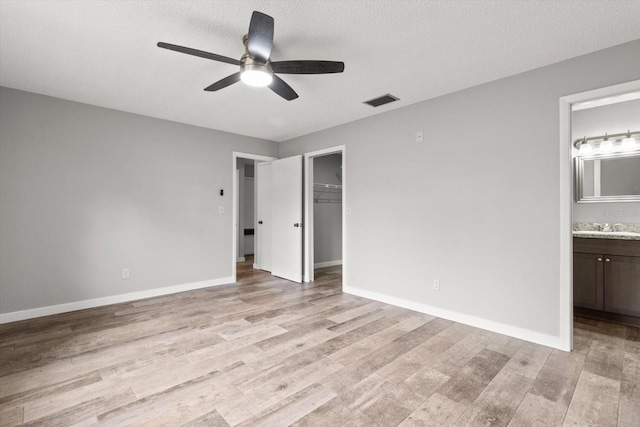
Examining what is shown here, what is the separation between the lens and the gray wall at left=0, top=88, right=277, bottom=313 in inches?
127

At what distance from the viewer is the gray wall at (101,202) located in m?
3.22

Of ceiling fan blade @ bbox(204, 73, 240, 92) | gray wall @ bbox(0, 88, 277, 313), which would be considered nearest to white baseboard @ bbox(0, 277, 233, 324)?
gray wall @ bbox(0, 88, 277, 313)

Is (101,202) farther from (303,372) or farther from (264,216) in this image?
(303,372)

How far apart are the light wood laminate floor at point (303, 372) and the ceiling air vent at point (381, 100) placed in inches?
100

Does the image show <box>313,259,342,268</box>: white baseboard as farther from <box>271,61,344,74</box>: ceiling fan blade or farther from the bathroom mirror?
<box>271,61,344,74</box>: ceiling fan blade

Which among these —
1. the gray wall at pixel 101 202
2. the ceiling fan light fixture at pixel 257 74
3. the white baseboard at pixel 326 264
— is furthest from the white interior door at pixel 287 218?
A: the ceiling fan light fixture at pixel 257 74

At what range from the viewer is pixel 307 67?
217 centimetres

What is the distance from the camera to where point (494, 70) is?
277 cm

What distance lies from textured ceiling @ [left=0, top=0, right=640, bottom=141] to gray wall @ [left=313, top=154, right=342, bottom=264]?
2.90 m

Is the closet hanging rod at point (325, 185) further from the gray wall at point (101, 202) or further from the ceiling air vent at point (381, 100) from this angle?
the ceiling air vent at point (381, 100)

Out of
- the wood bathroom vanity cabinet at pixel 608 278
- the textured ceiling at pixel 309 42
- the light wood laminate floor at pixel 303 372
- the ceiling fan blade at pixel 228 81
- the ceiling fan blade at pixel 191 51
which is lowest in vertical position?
the light wood laminate floor at pixel 303 372

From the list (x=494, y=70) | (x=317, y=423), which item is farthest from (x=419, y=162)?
(x=317, y=423)

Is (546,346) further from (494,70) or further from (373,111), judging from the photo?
(373,111)

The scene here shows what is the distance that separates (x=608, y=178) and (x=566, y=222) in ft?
5.90
